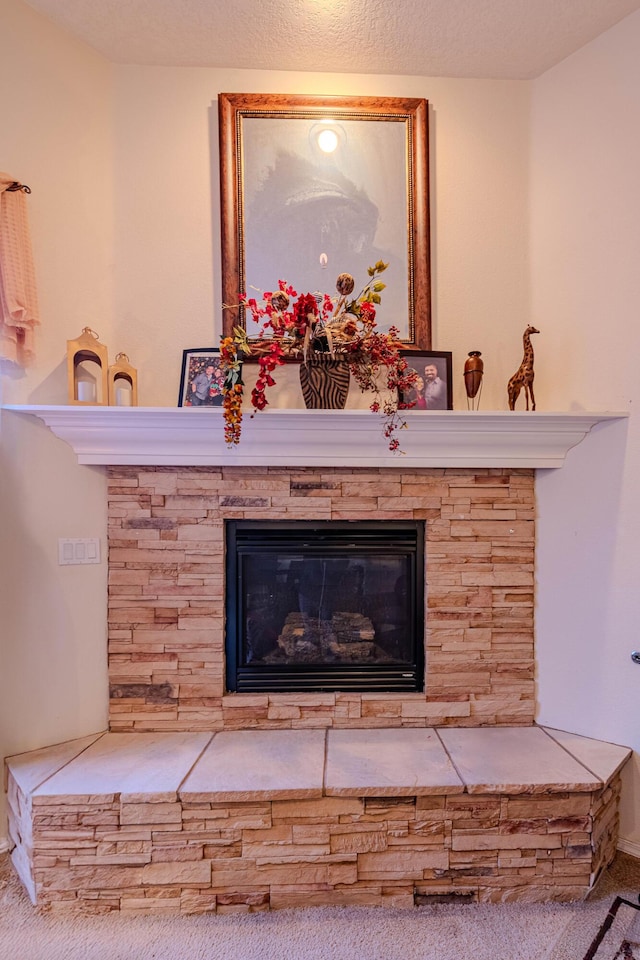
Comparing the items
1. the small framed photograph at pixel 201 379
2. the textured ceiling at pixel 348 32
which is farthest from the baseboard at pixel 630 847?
the textured ceiling at pixel 348 32

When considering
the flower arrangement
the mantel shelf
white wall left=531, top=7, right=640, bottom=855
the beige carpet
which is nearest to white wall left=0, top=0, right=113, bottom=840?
the mantel shelf

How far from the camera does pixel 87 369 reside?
5.71 ft

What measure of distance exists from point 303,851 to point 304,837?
4 cm

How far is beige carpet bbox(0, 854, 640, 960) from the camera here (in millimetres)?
1270

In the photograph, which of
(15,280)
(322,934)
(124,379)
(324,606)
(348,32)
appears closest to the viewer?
(322,934)

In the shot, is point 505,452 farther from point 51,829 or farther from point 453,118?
point 51,829

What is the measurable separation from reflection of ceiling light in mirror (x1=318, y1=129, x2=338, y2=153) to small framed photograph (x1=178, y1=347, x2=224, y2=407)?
886 mm

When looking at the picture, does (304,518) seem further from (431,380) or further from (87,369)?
(87,369)

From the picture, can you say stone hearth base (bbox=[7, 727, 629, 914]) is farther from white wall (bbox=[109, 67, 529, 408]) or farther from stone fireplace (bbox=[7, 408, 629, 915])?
white wall (bbox=[109, 67, 529, 408])

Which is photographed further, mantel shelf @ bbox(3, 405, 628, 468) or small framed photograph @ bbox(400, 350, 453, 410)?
small framed photograph @ bbox(400, 350, 453, 410)

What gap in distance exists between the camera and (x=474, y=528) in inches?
71.3

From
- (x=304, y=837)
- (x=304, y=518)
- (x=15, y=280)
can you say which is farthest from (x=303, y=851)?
(x=15, y=280)

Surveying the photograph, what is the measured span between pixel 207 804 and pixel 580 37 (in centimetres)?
286

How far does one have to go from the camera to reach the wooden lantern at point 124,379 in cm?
170
